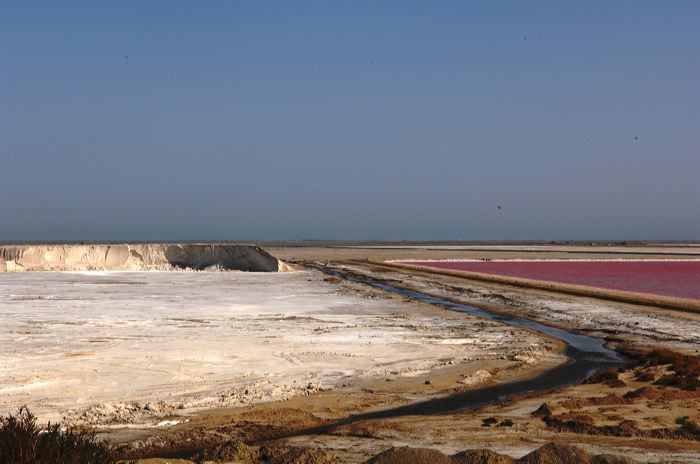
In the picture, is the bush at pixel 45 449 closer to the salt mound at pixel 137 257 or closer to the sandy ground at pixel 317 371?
the sandy ground at pixel 317 371

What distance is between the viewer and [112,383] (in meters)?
10.7

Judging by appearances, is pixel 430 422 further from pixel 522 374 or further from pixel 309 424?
pixel 522 374

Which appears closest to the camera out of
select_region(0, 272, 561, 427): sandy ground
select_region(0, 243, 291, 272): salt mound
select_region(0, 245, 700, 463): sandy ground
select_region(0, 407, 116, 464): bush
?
select_region(0, 407, 116, 464): bush

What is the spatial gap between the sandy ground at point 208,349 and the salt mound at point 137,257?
77.6ft

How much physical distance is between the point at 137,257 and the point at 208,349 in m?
39.6

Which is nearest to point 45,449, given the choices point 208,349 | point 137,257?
point 208,349

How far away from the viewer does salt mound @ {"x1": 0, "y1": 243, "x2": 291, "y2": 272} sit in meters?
48.6

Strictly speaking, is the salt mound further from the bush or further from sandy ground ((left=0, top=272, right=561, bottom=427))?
the bush

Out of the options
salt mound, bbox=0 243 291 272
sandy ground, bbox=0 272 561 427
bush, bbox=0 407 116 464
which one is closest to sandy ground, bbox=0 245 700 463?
sandy ground, bbox=0 272 561 427

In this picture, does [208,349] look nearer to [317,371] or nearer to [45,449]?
[317,371]

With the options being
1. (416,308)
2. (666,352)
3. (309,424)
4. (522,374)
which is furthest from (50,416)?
(416,308)

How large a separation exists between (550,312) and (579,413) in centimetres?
1404

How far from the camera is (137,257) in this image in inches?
2042

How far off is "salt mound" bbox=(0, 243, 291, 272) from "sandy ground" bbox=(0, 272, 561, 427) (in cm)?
2366
